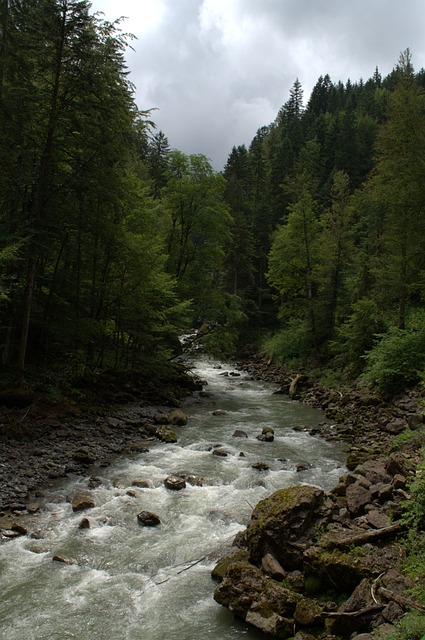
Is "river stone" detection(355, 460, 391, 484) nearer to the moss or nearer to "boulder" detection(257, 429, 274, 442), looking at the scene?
the moss

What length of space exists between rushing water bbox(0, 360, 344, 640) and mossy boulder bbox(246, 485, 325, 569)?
976 millimetres

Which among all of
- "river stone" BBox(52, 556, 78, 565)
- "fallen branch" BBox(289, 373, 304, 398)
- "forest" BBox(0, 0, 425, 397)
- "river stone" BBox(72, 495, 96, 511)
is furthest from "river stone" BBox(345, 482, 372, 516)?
"fallen branch" BBox(289, 373, 304, 398)

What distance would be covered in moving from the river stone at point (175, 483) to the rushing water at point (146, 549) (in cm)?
16

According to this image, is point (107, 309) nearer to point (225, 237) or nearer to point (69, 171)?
point (69, 171)

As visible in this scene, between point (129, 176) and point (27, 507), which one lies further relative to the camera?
point (129, 176)

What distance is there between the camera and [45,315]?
1548 centimetres

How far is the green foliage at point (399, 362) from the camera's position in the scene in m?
16.0

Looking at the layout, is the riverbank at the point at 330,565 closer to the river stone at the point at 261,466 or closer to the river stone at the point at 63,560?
the river stone at the point at 63,560

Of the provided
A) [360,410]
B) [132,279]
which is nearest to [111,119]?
[132,279]

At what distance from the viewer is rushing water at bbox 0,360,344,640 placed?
18.7ft

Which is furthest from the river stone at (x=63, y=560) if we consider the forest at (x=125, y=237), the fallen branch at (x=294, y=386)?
the fallen branch at (x=294, y=386)

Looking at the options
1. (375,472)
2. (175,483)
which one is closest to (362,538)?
(375,472)

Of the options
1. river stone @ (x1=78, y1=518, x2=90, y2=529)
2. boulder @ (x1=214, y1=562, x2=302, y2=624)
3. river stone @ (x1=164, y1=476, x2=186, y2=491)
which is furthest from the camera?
river stone @ (x1=164, y1=476, x2=186, y2=491)

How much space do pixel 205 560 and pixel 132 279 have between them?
12544 mm
